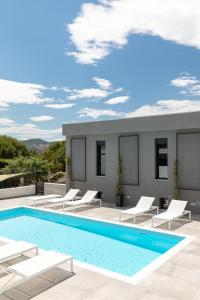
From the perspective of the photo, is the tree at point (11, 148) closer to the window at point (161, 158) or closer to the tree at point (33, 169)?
the tree at point (33, 169)

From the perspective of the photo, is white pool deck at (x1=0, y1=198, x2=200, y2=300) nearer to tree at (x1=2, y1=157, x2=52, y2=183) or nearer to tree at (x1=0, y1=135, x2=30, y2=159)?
tree at (x1=2, y1=157, x2=52, y2=183)

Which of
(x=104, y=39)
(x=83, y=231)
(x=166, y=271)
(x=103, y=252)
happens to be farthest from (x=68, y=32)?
(x=166, y=271)

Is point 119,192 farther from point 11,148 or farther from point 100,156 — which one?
point 11,148

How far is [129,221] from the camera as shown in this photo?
42.5 feet

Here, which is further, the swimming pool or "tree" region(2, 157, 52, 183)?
"tree" region(2, 157, 52, 183)

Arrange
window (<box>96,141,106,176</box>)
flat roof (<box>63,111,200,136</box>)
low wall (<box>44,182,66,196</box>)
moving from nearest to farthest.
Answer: flat roof (<box>63,111,200,136</box>) < window (<box>96,141,106,176</box>) < low wall (<box>44,182,66,196</box>)

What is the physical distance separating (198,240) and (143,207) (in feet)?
13.9

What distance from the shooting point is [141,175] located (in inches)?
636

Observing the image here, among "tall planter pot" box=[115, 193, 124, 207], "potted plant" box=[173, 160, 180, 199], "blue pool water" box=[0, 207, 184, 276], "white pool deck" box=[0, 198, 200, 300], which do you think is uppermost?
"potted plant" box=[173, 160, 180, 199]

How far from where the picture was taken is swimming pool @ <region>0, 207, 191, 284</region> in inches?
358

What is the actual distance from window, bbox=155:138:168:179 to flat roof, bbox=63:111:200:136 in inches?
35.8

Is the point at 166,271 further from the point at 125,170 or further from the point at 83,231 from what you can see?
the point at 125,170

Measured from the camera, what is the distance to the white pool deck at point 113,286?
20.4ft

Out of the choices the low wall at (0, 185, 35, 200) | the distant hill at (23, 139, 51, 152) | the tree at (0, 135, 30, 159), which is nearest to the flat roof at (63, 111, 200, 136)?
the low wall at (0, 185, 35, 200)
